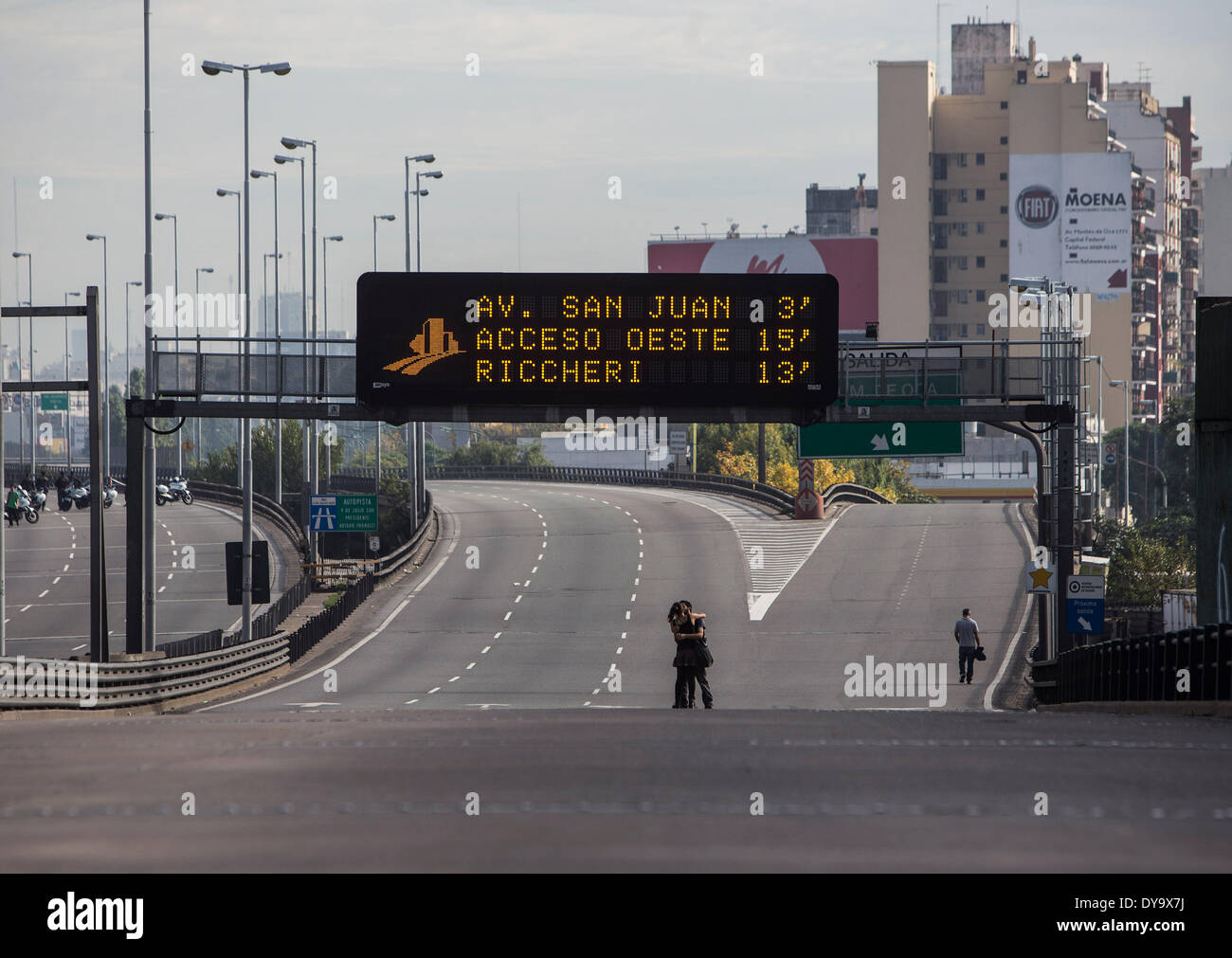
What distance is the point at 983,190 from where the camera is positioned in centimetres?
15925

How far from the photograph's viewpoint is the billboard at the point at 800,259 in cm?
11694

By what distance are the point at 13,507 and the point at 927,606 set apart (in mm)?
38853

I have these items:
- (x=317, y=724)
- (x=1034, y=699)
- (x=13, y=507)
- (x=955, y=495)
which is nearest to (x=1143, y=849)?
(x=317, y=724)

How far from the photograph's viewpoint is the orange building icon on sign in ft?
74.7

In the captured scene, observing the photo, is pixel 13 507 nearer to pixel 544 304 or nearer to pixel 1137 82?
pixel 544 304

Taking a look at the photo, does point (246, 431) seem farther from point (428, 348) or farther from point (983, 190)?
point (983, 190)

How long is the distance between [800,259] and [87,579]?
242 feet

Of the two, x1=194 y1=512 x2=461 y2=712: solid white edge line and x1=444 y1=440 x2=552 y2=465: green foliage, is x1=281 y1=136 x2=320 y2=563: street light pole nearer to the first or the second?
x1=194 y1=512 x2=461 y2=712: solid white edge line

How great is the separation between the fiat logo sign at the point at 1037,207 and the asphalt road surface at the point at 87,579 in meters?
92.7

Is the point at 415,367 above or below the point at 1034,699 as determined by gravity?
above

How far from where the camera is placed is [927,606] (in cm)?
4728

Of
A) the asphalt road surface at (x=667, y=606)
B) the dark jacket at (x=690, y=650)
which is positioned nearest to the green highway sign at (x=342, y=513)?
the asphalt road surface at (x=667, y=606)

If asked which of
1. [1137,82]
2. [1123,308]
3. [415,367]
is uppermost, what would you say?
[1137,82]

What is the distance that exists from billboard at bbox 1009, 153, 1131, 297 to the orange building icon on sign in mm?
131821
